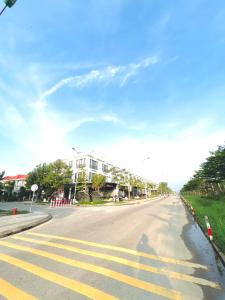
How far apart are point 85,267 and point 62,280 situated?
0.91m

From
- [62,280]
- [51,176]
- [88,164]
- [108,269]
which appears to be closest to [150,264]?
[108,269]

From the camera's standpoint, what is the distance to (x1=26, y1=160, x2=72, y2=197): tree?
48.7m

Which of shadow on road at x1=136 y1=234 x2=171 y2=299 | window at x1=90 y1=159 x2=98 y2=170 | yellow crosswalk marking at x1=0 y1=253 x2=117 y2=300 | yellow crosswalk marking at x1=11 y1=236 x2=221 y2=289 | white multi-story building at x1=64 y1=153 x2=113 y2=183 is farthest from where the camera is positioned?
window at x1=90 y1=159 x2=98 y2=170

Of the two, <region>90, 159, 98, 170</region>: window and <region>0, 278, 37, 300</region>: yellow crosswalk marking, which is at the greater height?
<region>90, 159, 98, 170</region>: window

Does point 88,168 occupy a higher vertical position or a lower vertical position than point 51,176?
higher

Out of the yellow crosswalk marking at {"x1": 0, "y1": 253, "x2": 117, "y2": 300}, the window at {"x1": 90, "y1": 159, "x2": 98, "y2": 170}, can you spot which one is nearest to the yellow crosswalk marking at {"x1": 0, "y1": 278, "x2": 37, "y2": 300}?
the yellow crosswalk marking at {"x1": 0, "y1": 253, "x2": 117, "y2": 300}

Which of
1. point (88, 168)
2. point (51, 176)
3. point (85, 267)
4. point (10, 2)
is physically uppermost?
point (88, 168)

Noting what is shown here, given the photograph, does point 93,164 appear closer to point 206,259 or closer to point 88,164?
point 88,164

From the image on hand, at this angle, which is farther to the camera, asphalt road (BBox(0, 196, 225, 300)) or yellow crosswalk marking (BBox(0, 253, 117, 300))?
asphalt road (BBox(0, 196, 225, 300))

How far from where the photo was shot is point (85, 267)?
5605 millimetres

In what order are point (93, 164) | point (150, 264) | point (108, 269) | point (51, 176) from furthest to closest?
point (93, 164)
point (51, 176)
point (150, 264)
point (108, 269)

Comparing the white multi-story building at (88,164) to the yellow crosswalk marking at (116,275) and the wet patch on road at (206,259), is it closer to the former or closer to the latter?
the wet patch on road at (206,259)

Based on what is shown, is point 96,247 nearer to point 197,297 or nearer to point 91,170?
point 197,297

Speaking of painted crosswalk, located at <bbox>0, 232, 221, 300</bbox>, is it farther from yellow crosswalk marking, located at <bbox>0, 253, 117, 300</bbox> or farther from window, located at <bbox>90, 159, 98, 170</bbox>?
window, located at <bbox>90, 159, 98, 170</bbox>
